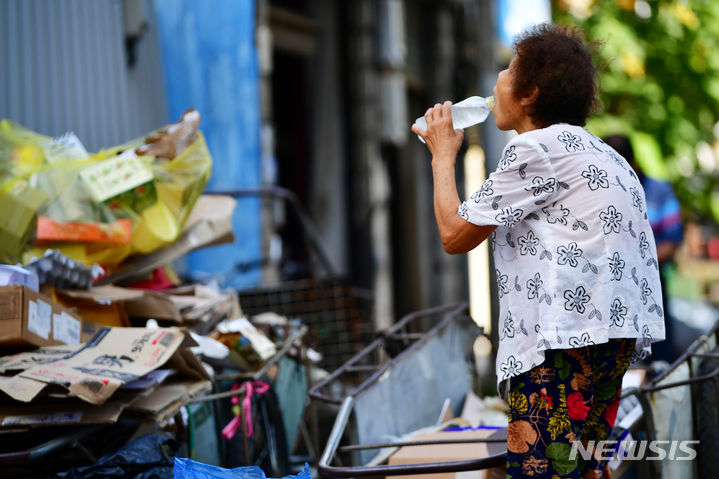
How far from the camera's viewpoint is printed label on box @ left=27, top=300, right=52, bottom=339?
10.0ft

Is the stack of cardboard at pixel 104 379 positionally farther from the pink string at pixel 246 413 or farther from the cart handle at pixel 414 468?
the cart handle at pixel 414 468

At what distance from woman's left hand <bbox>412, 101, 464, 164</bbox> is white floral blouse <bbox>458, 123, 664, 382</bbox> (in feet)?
0.75

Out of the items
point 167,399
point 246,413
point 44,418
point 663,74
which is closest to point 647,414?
point 246,413

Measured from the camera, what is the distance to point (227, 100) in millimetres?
7562

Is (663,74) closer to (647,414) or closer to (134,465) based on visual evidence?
(647,414)

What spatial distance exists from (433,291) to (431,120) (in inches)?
405

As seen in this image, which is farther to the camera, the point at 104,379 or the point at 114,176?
the point at 114,176

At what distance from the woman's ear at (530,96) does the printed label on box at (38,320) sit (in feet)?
6.17

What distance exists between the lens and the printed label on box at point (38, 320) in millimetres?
3057

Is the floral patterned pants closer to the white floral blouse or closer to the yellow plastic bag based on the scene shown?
the white floral blouse

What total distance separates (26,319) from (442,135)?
1620mm

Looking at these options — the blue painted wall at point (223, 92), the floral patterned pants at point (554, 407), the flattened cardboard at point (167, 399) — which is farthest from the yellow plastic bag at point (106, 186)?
the blue painted wall at point (223, 92)

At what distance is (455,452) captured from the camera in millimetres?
2957

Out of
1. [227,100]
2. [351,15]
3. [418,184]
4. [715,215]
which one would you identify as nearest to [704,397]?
[227,100]
